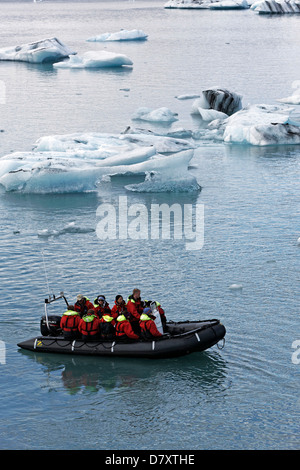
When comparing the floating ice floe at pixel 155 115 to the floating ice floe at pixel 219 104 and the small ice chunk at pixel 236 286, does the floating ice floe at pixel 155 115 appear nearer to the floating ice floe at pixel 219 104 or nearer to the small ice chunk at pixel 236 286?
the floating ice floe at pixel 219 104

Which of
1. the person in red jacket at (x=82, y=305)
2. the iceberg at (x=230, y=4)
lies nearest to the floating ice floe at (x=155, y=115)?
the person in red jacket at (x=82, y=305)

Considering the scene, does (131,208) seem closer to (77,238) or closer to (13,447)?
(77,238)

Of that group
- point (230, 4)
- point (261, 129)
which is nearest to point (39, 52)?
point (261, 129)

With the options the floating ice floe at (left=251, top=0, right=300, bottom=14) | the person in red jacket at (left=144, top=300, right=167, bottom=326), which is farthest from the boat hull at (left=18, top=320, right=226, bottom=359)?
the floating ice floe at (left=251, top=0, right=300, bottom=14)

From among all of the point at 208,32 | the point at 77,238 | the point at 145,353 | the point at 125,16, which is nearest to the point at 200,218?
the point at 77,238

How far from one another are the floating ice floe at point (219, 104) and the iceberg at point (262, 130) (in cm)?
294

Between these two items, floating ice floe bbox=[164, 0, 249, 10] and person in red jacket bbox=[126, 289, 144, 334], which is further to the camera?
floating ice floe bbox=[164, 0, 249, 10]

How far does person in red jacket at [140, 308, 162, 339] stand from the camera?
650 inches

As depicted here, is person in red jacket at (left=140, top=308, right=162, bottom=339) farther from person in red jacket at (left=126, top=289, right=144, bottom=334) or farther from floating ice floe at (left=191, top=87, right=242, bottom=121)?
floating ice floe at (left=191, top=87, right=242, bottom=121)

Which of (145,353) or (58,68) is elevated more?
(58,68)

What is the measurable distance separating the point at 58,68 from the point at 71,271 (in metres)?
42.1

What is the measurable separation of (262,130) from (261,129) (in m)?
0.07

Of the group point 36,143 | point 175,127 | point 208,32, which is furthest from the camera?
point 208,32

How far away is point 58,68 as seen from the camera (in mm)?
60844
